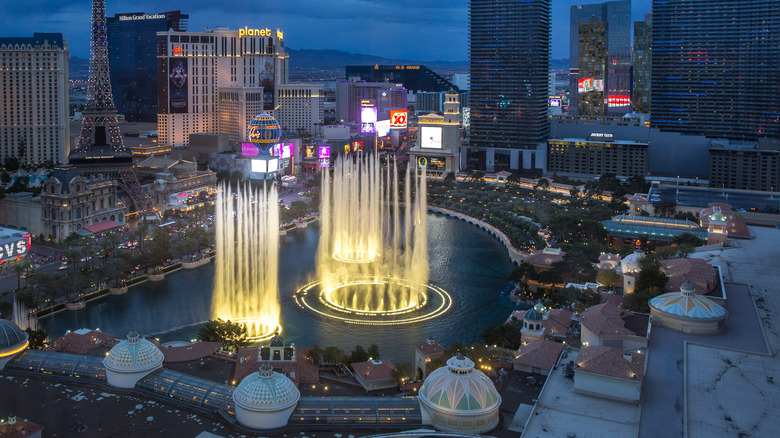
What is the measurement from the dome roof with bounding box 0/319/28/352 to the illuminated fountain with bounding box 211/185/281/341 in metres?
9.07

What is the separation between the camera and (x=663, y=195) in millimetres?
58281

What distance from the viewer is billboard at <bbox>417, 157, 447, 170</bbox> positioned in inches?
3039

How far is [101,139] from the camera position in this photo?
198 ft

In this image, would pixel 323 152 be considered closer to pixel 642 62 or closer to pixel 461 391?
pixel 461 391

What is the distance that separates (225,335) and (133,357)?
606cm

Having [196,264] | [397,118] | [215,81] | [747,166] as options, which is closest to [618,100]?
[397,118]

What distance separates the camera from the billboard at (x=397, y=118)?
93456 millimetres

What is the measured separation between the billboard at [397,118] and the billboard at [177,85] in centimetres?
2434

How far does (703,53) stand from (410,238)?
38.5m

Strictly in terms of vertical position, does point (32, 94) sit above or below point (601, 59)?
below

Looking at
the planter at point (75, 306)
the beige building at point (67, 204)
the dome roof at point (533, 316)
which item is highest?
the beige building at point (67, 204)

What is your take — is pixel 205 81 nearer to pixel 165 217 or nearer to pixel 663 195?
pixel 165 217

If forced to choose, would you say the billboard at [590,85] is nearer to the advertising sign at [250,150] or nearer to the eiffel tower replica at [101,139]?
the advertising sign at [250,150]

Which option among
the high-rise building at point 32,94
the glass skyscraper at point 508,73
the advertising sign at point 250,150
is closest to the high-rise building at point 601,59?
the glass skyscraper at point 508,73
